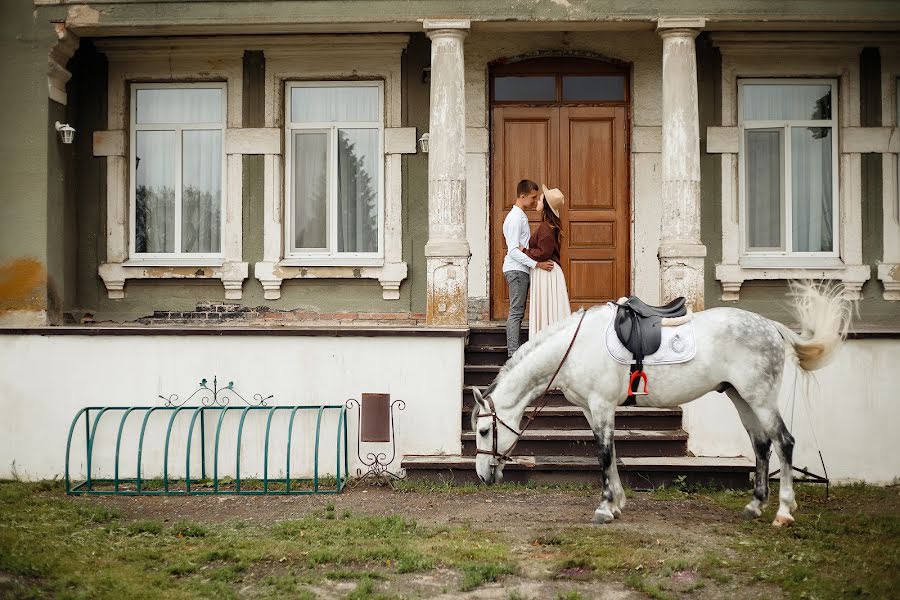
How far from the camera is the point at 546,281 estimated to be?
10.1 m

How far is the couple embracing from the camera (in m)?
10.1

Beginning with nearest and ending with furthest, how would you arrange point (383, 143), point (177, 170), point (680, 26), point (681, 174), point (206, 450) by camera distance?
1. point (206, 450)
2. point (681, 174)
3. point (680, 26)
4. point (383, 143)
5. point (177, 170)

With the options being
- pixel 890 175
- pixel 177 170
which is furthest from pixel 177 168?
pixel 890 175

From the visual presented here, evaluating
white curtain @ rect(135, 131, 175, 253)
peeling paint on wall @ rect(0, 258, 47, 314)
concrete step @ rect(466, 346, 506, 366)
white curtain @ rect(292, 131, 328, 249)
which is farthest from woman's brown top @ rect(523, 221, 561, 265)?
peeling paint on wall @ rect(0, 258, 47, 314)

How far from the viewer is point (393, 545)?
7.08 metres

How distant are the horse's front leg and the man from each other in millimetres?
2431

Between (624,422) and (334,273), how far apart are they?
4304mm

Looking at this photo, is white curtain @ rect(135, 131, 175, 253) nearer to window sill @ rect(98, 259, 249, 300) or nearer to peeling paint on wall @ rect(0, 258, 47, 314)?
window sill @ rect(98, 259, 249, 300)

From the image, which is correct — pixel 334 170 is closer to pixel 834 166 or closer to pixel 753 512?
pixel 834 166

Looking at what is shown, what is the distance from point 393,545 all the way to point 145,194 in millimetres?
7514

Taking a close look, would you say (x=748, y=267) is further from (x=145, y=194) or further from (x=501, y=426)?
(x=145, y=194)

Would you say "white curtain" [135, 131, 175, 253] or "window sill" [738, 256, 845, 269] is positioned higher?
"white curtain" [135, 131, 175, 253]

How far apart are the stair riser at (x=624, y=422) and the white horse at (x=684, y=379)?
195 cm

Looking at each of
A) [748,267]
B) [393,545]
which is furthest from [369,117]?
[393,545]
